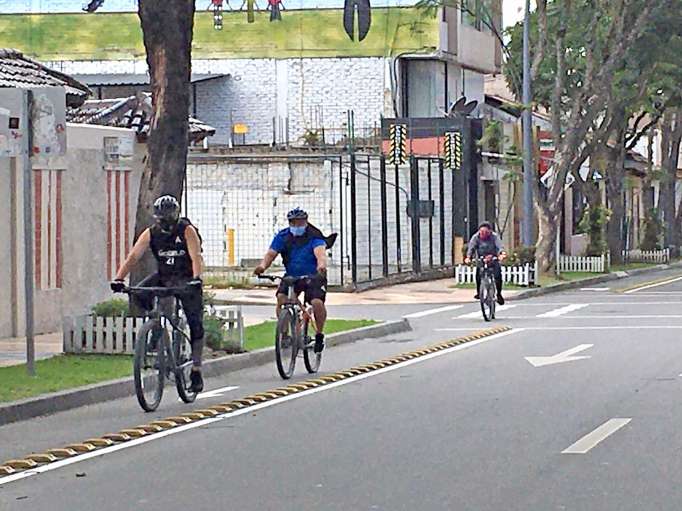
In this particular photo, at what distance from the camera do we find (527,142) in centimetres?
3841

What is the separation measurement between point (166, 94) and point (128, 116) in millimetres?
8368

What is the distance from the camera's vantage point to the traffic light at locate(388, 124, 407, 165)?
129 feet

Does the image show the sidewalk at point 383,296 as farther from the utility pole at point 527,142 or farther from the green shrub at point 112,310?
the green shrub at point 112,310

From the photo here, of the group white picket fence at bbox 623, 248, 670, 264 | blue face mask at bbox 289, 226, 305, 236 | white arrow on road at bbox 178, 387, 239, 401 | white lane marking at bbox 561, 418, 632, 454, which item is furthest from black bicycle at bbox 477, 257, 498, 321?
white picket fence at bbox 623, 248, 670, 264

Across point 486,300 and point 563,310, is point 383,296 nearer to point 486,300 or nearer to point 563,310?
point 563,310

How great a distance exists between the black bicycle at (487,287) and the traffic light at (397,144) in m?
12.3

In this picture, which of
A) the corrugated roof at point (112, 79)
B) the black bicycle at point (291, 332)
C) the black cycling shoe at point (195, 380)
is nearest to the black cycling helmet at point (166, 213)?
A: the black cycling shoe at point (195, 380)

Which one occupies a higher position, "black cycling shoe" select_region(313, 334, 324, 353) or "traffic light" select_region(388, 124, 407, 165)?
"traffic light" select_region(388, 124, 407, 165)

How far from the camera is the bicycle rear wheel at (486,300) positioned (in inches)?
1041

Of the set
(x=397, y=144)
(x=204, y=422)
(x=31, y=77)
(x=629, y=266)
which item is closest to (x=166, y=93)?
(x=31, y=77)

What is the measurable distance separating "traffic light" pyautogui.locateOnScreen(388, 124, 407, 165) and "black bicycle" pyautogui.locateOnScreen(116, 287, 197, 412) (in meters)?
25.2

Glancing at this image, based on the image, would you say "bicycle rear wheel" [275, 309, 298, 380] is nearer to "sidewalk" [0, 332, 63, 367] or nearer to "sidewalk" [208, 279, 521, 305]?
"sidewalk" [0, 332, 63, 367]

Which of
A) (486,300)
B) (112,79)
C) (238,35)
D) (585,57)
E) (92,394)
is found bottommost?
(92,394)

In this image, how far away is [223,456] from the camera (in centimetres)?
1110
